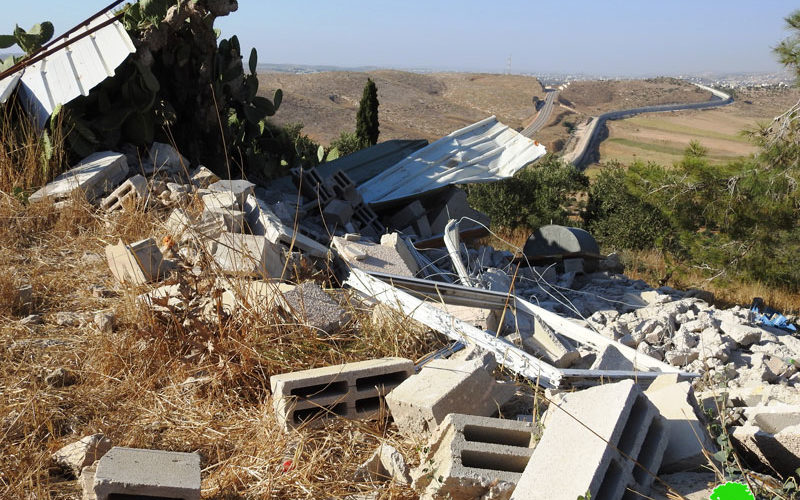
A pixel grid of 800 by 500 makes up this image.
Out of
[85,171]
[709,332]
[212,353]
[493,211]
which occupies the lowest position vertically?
[493,211]

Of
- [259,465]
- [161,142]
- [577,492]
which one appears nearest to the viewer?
[577,492]

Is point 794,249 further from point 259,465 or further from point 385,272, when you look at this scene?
point 259,465

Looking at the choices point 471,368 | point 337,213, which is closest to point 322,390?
point 471,368

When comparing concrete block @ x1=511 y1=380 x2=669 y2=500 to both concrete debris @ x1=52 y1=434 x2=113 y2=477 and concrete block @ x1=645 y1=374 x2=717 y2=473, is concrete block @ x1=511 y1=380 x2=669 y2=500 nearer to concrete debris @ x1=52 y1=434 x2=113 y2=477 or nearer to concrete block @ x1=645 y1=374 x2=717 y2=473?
concrete block @ x1=645 y1=374 x2=717 y2=473

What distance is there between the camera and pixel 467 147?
366 inches

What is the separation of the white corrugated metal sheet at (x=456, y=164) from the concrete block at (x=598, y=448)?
568 centimetres

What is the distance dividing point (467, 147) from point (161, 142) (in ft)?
13.4

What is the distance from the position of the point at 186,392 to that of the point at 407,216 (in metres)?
4.95

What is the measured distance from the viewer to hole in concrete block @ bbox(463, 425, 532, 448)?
107 inches

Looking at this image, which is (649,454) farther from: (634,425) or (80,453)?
(80,453)

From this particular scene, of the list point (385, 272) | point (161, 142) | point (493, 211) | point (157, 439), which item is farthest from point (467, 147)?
point (493, 211)

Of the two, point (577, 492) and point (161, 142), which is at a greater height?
point (161, 142)

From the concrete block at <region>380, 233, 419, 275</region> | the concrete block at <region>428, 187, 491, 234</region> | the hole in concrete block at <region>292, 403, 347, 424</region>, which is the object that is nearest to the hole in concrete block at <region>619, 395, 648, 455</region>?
the hole in concrete block at <region>292, 403, 347, 424</region>

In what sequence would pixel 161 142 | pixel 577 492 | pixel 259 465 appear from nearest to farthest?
pixel 577 492
pixel 259 465
pixel 161 142
